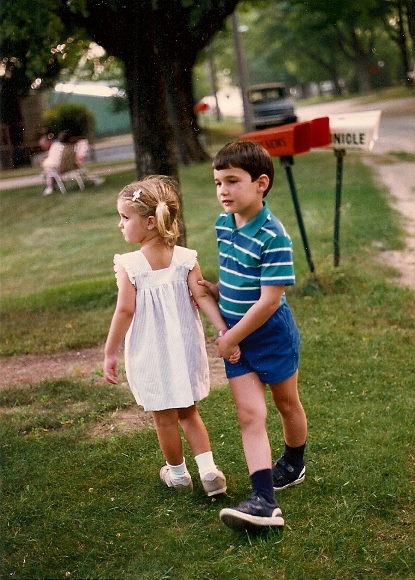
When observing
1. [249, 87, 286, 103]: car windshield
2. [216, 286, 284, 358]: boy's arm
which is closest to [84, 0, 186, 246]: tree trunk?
[216, 286, 284, 358]: boy's arm

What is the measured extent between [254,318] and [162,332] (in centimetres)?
39

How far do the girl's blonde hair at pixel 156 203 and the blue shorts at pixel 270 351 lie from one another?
41 cm

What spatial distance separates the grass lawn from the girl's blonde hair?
110cm

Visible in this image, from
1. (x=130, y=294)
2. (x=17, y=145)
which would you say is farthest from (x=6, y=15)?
(x=17, y=145)

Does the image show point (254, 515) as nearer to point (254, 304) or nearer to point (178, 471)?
point (178, 471)

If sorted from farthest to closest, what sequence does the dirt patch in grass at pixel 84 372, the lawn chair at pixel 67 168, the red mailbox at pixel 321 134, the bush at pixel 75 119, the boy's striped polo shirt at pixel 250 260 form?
1. the bush at pixel 75 119
2. the lawn chair at pixel 67 168
3. the red mailbox at pixel 321 134
4. the dirt patch in grass at pixel 84 372
5. the boy's striped polo shirt at pixel 250 260

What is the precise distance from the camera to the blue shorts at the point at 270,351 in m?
2.81

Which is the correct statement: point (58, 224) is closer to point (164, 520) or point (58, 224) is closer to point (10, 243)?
point (10, 243)

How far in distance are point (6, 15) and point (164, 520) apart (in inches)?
133

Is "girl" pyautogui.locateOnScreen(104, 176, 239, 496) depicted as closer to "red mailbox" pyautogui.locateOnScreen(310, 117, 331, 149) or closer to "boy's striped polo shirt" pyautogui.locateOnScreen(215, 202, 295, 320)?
"boy's striped polo shirt" pyautogui.locateOnScreen(215, 202, 295, 320)

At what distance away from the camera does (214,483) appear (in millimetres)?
3051

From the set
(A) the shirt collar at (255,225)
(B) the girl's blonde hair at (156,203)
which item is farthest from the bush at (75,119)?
(A) the shirt collar at (255,225)

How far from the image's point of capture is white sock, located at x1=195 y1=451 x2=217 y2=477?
121 inches

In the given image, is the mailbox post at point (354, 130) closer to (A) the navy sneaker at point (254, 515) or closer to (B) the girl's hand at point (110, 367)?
(B) the girl's hand at point (110, 367)
